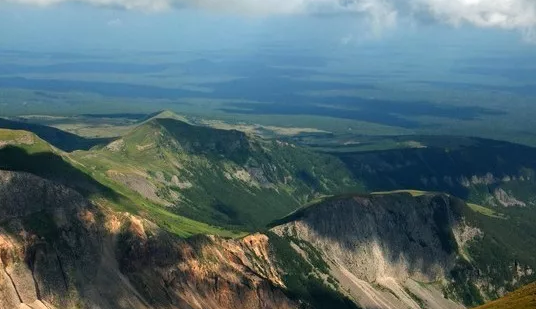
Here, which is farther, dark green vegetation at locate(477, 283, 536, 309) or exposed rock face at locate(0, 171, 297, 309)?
exposed rock face at locate(0, 171, 297, 309)

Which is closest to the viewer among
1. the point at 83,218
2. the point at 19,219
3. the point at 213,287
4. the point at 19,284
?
the point at 19,284

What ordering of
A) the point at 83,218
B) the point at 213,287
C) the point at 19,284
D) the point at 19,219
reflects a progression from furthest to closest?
the point at 213,287 → the point at 83,218 → the point at 19,219 → the point at 19,284

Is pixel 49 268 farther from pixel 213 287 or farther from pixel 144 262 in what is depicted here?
pixel 213 287

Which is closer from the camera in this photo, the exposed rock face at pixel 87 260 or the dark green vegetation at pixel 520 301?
the dark green vegetation at pixel 520 301

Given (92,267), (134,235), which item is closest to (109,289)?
(92,267)
